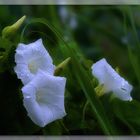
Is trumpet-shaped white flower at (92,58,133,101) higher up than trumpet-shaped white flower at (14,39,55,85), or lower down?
lower down

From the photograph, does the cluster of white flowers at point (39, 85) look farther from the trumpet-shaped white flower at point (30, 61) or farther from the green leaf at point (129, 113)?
the green leaf at point (129, 113)

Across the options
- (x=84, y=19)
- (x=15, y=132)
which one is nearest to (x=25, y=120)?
(x=15, y=132)

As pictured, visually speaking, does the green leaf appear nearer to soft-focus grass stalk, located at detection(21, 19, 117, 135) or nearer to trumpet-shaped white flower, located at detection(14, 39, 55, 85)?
soft-focus grass stalk, located at detection(21, 19, 117, 135)

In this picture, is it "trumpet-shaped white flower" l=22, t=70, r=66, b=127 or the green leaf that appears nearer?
"trumpet-shaped white flower" l=22, t=70, r=66, b=127

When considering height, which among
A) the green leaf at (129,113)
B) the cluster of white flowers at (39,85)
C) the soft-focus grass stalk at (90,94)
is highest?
the cluster of white flowers at (39,85)

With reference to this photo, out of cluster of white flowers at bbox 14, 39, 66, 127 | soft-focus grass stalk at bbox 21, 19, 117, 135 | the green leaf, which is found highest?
cluster of white flowers at bbox 14, 39, 66, 127

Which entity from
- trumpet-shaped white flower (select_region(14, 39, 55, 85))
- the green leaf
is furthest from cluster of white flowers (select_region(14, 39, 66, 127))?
the green leaf

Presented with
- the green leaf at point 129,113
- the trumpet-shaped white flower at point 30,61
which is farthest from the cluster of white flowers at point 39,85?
the green leaf at point 129,113

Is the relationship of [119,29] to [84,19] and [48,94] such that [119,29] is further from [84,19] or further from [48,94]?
[48,94]
